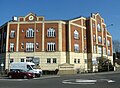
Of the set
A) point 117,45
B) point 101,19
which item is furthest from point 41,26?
point 117,45

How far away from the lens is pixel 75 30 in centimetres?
7206

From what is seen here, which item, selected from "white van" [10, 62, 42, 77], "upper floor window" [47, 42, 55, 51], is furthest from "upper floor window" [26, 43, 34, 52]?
"white van" [10, 62, 42, 77]

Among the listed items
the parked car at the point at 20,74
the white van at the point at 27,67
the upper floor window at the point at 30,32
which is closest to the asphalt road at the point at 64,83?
the parked car at the point at 20,74

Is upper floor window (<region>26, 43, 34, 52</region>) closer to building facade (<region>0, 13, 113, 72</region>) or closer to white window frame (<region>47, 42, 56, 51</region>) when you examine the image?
building facade (<region>0, 13, 113, 72</region>)

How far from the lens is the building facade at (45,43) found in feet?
221

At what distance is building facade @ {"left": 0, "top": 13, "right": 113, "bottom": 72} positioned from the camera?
67.5 m

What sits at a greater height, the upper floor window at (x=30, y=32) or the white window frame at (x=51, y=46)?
the upper floor window at (x=30, y=32)

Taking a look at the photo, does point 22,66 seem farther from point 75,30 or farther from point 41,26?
point 75,30

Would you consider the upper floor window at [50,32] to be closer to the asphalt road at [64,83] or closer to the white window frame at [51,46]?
the white window frame at [51,46]

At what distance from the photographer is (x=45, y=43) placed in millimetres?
68375

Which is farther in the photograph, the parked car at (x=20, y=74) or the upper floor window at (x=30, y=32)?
the upper floor window at (x=30, y=32)

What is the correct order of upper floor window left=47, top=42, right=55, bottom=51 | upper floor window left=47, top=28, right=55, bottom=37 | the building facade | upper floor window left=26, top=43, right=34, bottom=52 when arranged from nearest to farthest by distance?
the building facade
upper floor window left=47, top=42, right=55, bottom=51
upper floor window left=26, top=43, right=34, bottom=52
upper floor window left=47, top=28, right=55, bottom=37

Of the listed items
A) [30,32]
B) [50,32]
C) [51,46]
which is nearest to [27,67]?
[51,46]

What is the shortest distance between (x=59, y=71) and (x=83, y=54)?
770 inches
